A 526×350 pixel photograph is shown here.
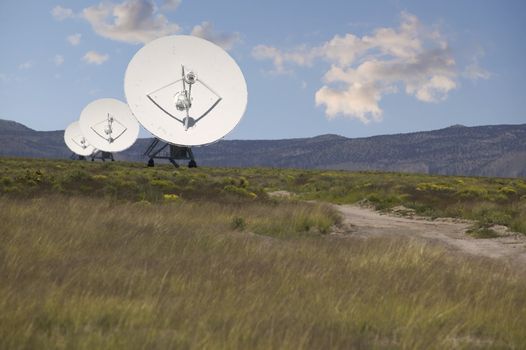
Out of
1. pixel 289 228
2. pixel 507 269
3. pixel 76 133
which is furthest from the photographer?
pixel 76 133

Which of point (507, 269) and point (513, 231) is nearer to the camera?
point (507, 269)

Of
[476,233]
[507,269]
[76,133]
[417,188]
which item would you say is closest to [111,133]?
[76,133]

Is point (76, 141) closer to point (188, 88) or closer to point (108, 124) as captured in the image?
point (108, 124)

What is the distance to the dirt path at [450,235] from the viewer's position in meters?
14.7

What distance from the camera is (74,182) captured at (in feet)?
86.0

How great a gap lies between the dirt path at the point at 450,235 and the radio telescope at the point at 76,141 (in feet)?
351

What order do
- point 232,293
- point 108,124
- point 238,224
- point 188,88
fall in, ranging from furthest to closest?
point 108,124
point 188,88
point 238,224
point 232,293

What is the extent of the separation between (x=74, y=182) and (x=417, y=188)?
71.3 ft

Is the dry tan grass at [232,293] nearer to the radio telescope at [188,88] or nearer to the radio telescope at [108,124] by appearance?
the radio telescope at [188,88]

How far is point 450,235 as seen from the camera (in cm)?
1866

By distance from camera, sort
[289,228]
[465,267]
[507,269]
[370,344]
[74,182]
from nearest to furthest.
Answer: [370,344]
[465,267]
[507,269]
[289,228]
[74,182]

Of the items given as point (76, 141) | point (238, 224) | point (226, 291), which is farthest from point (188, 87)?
point (76, 141)

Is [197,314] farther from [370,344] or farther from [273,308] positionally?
[370,344]

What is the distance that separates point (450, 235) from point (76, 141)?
115419mm
